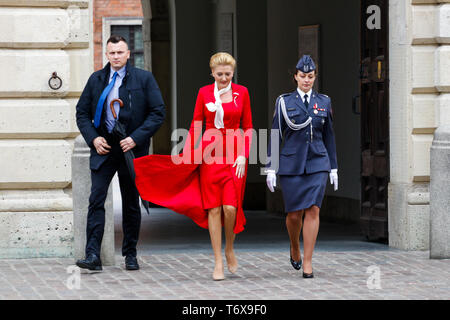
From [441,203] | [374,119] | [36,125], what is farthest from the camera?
[374,119]

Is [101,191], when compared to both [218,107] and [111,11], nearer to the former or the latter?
[218,107]

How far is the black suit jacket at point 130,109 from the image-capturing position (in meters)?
9.30

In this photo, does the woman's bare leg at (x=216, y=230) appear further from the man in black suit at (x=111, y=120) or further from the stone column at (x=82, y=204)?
the stone column at (x=82, y=204)

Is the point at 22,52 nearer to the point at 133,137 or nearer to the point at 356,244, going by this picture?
the point at 133,137

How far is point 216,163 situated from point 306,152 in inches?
28.5

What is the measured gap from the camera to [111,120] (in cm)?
932

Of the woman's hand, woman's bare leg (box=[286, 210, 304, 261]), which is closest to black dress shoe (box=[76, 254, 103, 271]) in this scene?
the woman's hand

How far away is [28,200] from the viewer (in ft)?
34.3

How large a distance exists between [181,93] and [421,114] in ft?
21.5

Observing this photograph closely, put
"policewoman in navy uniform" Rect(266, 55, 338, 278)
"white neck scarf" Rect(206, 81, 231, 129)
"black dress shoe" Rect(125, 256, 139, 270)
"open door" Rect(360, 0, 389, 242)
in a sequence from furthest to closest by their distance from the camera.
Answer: "open door" Rect(360, 0, 389, 242)
"black dress shoe" Rect(125, 256, 139, 270)
"policewoman in navy uniform" Rect(266, 55, 338, 278)
"white neck scarf" Rect(206, 81, 231, 129)

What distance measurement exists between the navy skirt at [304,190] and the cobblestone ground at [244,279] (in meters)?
0.59

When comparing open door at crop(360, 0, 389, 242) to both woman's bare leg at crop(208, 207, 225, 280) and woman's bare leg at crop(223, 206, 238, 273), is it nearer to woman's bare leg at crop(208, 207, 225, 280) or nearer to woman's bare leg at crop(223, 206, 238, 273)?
woman's bare leg at crop(223, 206, 238, 273)

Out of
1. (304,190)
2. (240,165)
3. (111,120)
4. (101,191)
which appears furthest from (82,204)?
(304,190)

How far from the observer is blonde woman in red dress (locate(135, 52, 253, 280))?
9.00 metres
